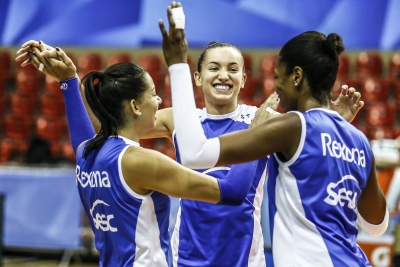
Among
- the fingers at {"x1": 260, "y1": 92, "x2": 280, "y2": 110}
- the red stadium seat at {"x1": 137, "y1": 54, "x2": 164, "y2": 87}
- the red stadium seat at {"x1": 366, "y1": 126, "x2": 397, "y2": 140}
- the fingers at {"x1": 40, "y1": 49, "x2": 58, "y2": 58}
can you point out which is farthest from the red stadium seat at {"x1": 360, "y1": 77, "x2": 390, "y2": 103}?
the fingers at {"x1": 260, "y1": 92, "x2": 280, "y2": 110}

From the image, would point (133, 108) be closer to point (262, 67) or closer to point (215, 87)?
point (215, 87)

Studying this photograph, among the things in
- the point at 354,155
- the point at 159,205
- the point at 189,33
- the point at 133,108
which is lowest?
the point at 159,205

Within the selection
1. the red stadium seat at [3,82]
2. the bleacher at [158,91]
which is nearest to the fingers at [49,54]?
the bleacher at [158,91]

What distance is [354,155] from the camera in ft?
8.79

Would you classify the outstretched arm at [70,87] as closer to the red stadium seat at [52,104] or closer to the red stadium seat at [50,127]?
the red stadium seat at [50,127]

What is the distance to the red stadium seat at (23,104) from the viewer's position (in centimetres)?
1265

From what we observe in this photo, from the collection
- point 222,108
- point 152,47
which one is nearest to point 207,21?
point 152,47

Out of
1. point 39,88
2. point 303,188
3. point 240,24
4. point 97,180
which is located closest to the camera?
point 303,188

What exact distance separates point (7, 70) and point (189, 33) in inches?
155

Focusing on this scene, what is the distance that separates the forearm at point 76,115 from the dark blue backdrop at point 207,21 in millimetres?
8126

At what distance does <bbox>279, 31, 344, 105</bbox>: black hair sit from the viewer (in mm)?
2635

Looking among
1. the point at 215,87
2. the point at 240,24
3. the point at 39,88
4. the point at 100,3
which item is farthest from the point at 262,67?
the point at 215,87

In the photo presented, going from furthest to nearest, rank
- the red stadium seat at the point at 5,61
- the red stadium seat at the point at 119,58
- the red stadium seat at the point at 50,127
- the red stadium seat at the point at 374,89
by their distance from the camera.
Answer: the red stadium seat at the point at 5,61 → the red stadium seat at the point at 119,58 → the red stadium seat at the point at 50,127 → the red stadium seat at the point at 374,89

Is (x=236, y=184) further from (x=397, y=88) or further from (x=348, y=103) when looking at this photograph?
(x=397, y=88)
